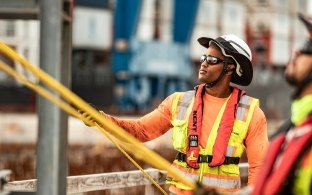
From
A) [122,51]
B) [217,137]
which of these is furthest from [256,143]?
[122,51]

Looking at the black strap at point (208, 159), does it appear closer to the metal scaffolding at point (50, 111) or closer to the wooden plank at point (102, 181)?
the wooden plank at point (102, 181)

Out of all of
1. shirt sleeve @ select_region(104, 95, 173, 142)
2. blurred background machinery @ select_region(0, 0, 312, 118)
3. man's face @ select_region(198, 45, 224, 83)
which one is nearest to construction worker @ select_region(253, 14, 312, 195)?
man's face @ select_region(198, 45, 224, 83)

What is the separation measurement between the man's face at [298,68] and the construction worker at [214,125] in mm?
1316

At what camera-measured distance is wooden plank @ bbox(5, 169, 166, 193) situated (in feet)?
16.3

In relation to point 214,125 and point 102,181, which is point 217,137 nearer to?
point 214,125

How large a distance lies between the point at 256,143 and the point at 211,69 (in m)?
0.57

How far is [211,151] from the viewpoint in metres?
4.14

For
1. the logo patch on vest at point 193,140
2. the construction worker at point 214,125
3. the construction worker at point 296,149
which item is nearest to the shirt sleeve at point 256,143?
the construction worker at point 214,125

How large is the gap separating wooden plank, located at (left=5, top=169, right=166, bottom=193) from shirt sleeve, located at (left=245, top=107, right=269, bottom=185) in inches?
60.2

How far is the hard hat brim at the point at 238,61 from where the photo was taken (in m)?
4.38

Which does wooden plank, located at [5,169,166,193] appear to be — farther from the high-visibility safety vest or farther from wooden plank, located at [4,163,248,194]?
the high-visibility safety vest

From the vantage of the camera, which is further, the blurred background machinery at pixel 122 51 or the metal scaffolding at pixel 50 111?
the blurred background machinery at pixel 122 51

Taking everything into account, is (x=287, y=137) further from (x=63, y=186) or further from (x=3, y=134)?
(x=3, y=134)

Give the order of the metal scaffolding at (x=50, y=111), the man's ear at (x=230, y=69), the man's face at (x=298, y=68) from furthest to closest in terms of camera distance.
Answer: the man's ear at (x=230, y=69) → the metal scaffolding at (x=50, y=111) → the man's face at (x=298, y=68)
